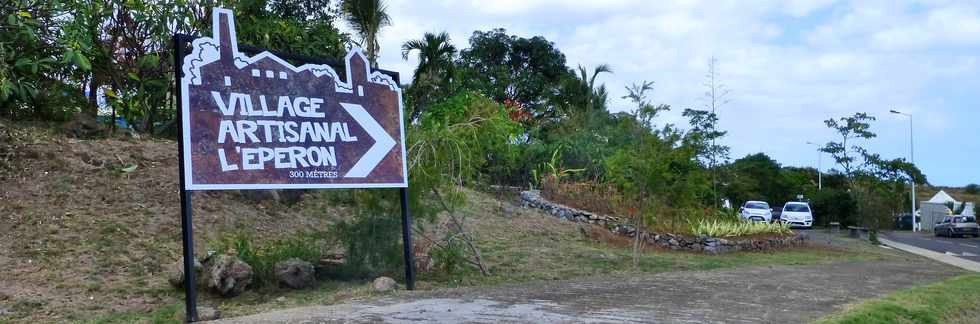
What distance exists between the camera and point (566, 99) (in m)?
39.4

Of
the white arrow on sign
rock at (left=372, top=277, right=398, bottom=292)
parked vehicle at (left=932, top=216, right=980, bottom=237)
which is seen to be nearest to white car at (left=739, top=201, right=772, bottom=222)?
parked vehicle at (left=932, top=216, right=980, bottom=237)

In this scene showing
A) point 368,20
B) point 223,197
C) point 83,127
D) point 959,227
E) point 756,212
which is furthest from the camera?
point 959,227

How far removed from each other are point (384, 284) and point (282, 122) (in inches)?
92.2

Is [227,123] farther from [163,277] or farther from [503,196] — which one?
[503,196]

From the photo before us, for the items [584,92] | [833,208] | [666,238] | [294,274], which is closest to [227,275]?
[294,274]

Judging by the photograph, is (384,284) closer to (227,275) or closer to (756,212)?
(227,275)

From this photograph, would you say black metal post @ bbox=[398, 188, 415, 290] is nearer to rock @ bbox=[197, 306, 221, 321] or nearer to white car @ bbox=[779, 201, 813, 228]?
rock @ bbox=[197, 306, 221, 321]

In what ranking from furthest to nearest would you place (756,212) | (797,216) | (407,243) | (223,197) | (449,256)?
(797,216), (756,212), (223,197), (449,256), (407,243)

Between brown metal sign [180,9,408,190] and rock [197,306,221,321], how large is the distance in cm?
125

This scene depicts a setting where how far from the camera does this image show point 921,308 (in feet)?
34.9

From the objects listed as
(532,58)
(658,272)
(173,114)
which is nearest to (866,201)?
(532,58)

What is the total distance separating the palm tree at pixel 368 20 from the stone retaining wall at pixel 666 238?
19.9ft

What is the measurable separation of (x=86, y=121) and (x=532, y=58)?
1264 inches

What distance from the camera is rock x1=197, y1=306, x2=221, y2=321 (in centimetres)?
864
